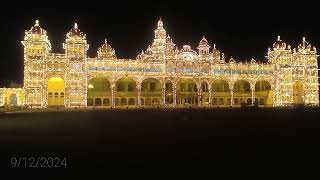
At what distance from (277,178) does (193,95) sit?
2424 inches

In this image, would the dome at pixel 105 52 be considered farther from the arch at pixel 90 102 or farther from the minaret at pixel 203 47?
the minaret at pixel 203 47

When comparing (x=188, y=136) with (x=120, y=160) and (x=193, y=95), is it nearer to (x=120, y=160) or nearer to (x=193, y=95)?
(x=120, y=160)

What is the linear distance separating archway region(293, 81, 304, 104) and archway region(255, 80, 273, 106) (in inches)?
177

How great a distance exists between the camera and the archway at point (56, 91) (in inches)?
2231

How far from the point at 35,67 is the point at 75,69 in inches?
224

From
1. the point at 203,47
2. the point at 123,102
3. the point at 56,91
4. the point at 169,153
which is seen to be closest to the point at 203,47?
the point at 203,47

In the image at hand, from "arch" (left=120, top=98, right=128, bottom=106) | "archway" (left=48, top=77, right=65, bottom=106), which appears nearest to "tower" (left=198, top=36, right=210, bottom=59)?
"arch" (left=120, top=98, right=128, bottom=106)

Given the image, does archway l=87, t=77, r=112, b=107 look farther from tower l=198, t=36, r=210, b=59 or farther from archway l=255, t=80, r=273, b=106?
archway l=255, t=80, r=273, b=106

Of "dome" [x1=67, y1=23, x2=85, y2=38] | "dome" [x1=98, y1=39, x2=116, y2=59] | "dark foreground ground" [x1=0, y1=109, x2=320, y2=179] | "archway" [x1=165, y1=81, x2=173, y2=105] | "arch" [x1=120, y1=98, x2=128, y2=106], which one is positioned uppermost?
"dome" [x1=67, y1=23, x2=85, y2=38]

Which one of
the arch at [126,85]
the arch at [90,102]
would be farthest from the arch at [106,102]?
the arch at [126,85]

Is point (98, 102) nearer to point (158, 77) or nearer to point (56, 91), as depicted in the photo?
point (56, 91)

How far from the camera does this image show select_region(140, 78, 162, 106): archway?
2602 inches

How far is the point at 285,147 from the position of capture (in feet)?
37.4

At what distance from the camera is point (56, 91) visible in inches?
2249
